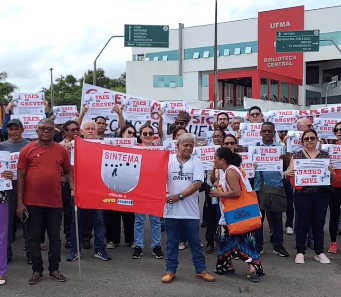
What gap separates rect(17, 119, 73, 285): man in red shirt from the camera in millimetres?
5602

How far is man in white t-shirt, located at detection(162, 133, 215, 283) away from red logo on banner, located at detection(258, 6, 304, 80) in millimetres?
41310

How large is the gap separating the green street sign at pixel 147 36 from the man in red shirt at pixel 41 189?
2022cm

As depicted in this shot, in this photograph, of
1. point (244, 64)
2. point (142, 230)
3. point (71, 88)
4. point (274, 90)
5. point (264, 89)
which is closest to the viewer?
point (142, 230)

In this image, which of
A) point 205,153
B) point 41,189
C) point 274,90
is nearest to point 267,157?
point 205,153

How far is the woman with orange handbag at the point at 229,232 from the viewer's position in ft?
18.8

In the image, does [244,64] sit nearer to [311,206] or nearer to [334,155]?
[334,155]

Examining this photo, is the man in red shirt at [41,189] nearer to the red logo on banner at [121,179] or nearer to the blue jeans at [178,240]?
the red logo on banner at [121,179]

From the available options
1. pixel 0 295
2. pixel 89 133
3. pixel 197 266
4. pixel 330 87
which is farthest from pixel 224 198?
pixel 330 87

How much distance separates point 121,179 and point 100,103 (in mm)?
4116

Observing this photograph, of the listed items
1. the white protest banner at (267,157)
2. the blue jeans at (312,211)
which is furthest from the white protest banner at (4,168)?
the blue jeans at (312,211)

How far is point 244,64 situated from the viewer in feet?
157

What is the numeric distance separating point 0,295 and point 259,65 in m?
43.9

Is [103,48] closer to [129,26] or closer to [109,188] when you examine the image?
[129,26]

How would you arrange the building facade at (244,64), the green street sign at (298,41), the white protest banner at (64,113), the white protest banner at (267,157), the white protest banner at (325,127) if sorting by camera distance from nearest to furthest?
the white protest banner at (267,157) < the white protest banner at (325,127) < the white protest banner at (64,113) < the green street sign at (298,41) < the building facade at (244,64)
